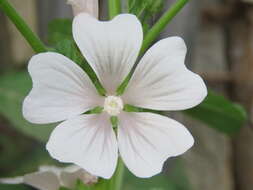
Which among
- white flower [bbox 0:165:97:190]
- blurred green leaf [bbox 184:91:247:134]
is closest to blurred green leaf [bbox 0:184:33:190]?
white flower [bbox 0:165:97:190]

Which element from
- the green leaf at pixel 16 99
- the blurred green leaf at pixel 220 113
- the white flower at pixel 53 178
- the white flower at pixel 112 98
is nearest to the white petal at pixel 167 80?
the white flower at pixel 112 98

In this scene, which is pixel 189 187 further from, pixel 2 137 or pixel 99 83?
pixel 99 83

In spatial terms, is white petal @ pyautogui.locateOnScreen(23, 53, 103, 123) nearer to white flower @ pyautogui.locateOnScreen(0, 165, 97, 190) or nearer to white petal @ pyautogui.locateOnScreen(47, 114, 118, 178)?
white petal @ pyautogui.locateOnScreen(47, 114, 118, 178)

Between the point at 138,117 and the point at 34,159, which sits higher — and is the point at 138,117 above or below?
above

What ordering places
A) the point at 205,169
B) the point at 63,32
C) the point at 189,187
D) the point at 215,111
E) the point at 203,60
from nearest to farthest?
the point at 63,32
the point at 215,111
the point at 189,187
the point at 205,169
the point at 203,60

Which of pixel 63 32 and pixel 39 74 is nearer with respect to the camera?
pixel 39 74

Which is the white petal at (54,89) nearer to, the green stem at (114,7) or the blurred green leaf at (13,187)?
the green stem at (114,7)

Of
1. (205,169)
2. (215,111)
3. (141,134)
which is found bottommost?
(205,169)

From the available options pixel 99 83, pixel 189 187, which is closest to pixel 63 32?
pixel 99 83
